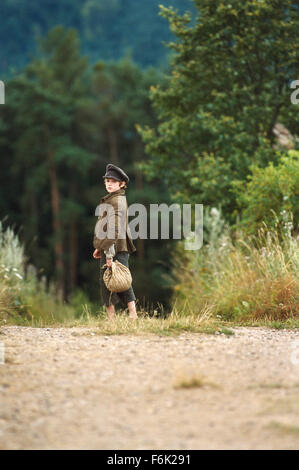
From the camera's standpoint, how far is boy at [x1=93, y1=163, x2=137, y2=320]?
6.39 metres

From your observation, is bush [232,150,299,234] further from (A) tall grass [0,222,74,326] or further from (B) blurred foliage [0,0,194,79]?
(B) blurred foliage [0,0,194,79]

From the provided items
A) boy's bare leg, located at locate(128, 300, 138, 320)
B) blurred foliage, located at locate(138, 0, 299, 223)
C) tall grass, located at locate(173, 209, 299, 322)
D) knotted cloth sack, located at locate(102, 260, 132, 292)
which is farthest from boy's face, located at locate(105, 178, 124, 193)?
blurred foliage, located at locate(138, 0, 299, 223)

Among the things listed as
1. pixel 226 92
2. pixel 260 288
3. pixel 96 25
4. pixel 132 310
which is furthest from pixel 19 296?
pixel 96 25

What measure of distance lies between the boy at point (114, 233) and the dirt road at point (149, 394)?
51.5 inches

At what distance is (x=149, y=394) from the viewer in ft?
12.0

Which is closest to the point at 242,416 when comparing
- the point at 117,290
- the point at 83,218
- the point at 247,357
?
the point at 247,357

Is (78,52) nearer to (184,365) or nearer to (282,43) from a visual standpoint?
(282,43)

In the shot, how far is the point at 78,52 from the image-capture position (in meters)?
34.4

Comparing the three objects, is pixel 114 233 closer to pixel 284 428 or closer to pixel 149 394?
pixel 149 394

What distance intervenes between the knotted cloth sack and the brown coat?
0.25m

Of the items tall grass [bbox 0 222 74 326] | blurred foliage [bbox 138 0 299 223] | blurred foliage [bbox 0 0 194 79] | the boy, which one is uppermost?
blurred foliage [bbox 0 0 194 79]

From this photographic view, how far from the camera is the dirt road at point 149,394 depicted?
3.03 metres

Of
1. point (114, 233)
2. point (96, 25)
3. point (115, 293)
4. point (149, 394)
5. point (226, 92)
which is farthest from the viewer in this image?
point (96, 25)

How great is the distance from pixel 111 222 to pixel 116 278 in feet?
1.92
